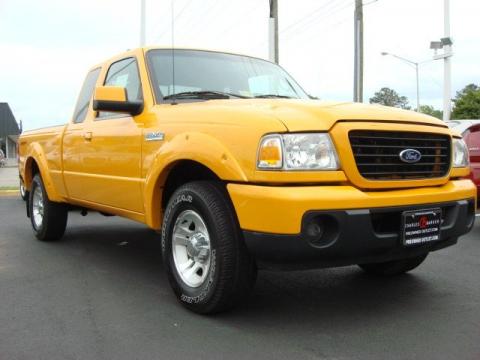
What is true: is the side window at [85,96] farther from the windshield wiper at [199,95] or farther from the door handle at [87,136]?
the windshield wiper at [199,95]

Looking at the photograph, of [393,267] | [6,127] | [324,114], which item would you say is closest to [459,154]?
[393,267]

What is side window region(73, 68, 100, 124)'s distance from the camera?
5.79 meters

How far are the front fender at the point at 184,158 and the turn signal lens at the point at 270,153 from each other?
153 millimetres

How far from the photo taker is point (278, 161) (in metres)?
3.20

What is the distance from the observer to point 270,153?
3232mm

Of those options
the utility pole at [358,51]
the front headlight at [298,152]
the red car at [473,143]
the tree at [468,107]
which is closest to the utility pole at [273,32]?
the utility pole at [358,51]

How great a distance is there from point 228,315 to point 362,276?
5.25ft

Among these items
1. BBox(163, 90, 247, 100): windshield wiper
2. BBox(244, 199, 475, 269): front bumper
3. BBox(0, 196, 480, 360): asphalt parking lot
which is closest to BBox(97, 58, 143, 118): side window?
BBox(163, 90, 247, 100): windshield wiper

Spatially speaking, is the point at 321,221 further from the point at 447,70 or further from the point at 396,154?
the point at 447,70

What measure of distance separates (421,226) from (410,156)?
0.45m

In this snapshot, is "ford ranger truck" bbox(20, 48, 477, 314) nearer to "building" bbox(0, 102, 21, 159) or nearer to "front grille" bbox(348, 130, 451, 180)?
"front grille" bbox(348, 130, 451, 180)

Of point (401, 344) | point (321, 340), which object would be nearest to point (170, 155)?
point (321, 340)

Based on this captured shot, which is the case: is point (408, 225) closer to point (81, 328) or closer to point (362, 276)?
point (362, 276)

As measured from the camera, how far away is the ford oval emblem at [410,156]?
355 cm
